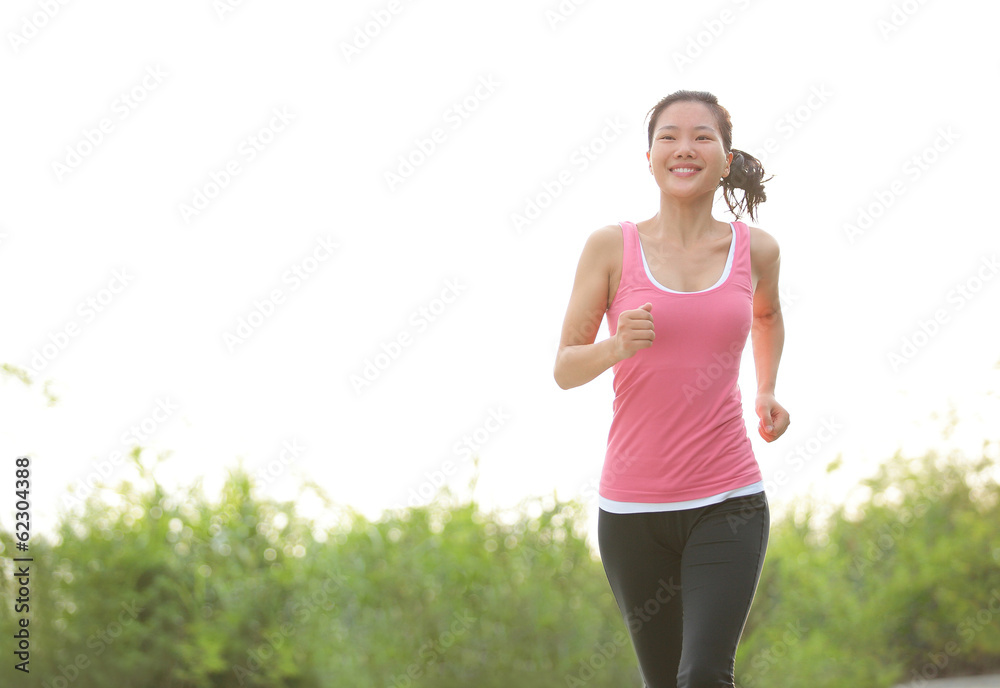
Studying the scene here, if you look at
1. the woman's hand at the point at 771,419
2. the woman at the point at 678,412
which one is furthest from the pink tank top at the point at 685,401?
the woman's hand at the point at 771,419

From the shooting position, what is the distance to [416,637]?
3855 millimetres

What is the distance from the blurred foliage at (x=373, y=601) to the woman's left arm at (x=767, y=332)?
6.26ft

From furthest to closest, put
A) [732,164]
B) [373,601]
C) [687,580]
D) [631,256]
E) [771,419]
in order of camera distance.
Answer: [373,601] < [732,164] < [771,419] < [631,256] < [687,580]

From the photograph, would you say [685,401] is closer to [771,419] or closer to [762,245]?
[771,419]

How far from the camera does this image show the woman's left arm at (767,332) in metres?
2.16

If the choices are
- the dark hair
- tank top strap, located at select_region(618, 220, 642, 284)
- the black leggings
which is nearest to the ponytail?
the dark hair

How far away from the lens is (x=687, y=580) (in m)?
1.90

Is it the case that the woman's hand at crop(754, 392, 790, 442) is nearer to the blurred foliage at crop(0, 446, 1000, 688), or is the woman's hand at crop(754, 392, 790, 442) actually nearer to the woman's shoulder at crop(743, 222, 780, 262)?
the woman's shoulder at crop(743, 222, 780, 262)

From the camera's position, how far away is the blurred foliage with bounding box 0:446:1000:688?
387 centimetres

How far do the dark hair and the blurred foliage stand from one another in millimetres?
2052

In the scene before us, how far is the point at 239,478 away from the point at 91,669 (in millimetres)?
1011

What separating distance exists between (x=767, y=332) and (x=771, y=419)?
272 mm

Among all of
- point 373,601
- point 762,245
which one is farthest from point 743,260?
point 373,601

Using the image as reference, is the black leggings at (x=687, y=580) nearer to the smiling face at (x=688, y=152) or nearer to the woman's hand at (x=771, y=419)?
the woman's hand at (x=771, y=419)
